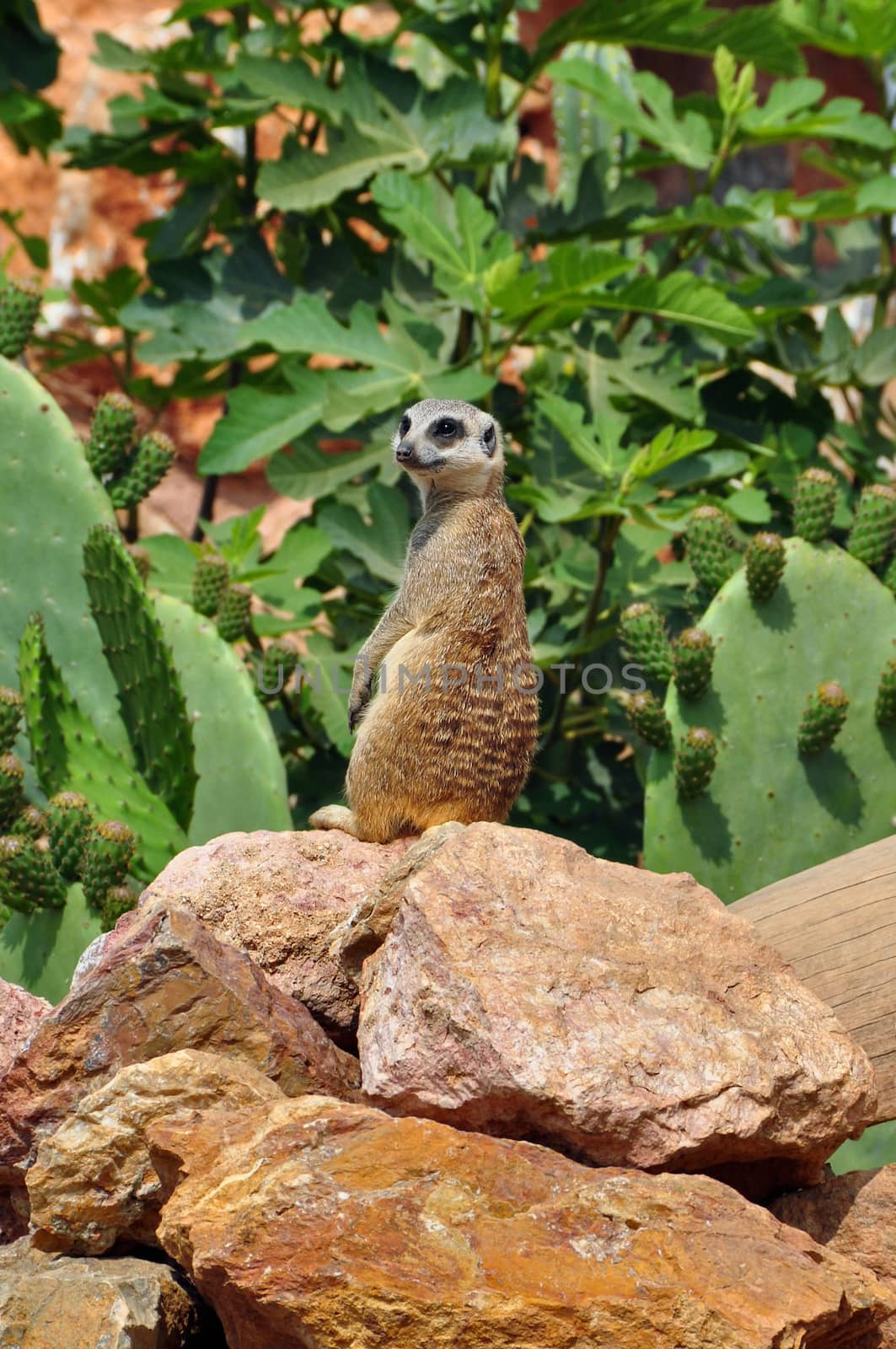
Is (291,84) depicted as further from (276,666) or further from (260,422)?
(276,666)

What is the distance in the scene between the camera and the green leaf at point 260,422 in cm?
516

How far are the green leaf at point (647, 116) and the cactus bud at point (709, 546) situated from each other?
1.63 metres

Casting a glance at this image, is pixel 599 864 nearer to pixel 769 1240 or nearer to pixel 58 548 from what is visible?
pixel 769 1240

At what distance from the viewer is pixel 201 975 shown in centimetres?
261

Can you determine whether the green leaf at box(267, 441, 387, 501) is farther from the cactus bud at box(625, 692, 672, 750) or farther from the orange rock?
the orange rock

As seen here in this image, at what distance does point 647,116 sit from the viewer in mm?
5363

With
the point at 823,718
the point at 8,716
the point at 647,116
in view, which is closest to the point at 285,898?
the point at 8,716

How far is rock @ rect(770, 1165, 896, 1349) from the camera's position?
2602 mm

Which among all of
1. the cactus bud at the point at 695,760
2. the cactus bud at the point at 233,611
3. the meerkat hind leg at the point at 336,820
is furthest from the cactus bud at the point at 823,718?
the cactus bud at the point at 233,611

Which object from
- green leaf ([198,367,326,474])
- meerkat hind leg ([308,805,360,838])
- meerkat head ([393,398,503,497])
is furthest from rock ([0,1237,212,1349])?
green leaf ([198,367,326,474])

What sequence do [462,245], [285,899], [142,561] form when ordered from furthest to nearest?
[462,245], [142,561], [285,899]

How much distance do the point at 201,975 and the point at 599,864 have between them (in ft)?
2.68

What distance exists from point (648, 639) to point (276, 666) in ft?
3.88

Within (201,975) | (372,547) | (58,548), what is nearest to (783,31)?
(372,547)
